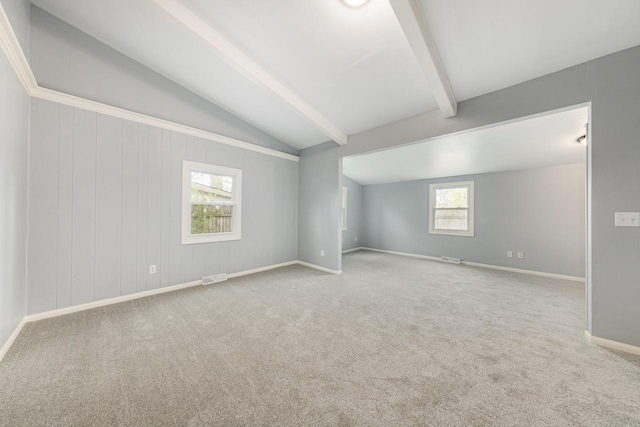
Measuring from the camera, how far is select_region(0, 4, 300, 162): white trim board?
192cm

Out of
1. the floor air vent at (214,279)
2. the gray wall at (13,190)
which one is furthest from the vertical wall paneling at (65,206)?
the floor air vent at (214,279)

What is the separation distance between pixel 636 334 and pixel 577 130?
270 cm

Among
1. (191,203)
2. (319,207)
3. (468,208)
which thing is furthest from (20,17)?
(468,208)

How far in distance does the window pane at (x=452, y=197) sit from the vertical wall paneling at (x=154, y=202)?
6.21 m

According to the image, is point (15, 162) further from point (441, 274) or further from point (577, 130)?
point (577, 130)

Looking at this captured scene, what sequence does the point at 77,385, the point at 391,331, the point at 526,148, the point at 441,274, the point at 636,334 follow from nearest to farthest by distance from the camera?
the point at 77,385
the point at 636,334
the point at 391,331
the point at 526,148
the point at 441,274

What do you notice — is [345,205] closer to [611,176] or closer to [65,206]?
[611,176]

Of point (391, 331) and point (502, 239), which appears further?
point (502, 239)

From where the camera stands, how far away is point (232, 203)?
4.30 m

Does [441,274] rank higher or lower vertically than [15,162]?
lower

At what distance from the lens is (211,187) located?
404 cm

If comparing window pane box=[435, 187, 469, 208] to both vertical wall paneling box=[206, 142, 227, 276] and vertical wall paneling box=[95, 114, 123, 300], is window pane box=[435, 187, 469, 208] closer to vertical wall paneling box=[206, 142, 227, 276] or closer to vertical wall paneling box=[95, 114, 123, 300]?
vertical wall paneling box=[206, 142, 227, 276]

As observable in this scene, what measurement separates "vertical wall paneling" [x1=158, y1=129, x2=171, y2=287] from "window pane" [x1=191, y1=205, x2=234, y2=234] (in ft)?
1.26

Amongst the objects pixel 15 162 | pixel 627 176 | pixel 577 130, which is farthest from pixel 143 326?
pixel 577 130
